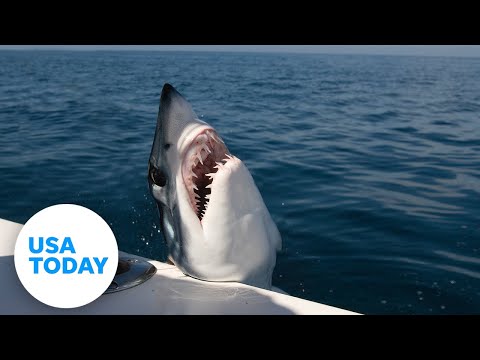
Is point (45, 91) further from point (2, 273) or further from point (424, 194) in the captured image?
point (2, 273)

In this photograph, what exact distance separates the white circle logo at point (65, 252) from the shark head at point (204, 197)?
1097 mm

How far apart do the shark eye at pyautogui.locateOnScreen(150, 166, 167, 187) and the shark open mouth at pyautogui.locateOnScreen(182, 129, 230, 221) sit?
8.5 inches

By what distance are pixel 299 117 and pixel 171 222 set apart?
11.8 metres

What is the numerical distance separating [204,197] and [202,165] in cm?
23

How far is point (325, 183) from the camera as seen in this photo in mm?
8047

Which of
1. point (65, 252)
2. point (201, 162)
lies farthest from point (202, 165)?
point (65, 252)

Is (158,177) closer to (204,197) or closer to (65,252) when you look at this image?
(204,197)

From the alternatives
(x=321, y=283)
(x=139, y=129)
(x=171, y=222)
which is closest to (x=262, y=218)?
(x=171, y=222)

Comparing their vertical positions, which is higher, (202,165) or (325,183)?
(202,165)

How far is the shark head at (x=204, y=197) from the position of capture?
3447mm

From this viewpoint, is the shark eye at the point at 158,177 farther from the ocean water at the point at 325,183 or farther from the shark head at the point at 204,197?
the ocean water at the point at 325,183

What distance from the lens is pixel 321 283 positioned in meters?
4.95

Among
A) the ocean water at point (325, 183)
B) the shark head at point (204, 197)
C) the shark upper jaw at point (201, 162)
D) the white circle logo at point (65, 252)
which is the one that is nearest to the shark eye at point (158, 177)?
the shark head at point (204, 197)

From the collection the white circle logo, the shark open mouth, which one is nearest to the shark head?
the shark open mouth
